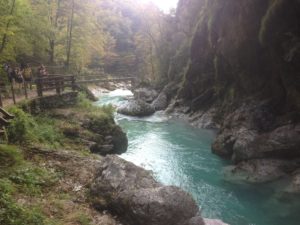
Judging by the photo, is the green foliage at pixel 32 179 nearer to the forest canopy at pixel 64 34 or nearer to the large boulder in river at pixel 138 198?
the large boulder in river at pixel 138 198

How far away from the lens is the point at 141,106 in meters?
36.3

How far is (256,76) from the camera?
74.9 feet

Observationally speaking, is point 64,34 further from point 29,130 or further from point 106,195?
point 106,195

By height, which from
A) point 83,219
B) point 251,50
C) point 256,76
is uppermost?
point 251,50

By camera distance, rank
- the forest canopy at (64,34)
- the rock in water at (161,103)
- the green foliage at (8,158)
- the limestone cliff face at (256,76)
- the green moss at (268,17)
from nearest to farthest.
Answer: the green foliage at (8,158), the limestone cliff face at (256,76), the green moss at (268,17), the forest canopy at (64,34), the rock in water at (161,103)

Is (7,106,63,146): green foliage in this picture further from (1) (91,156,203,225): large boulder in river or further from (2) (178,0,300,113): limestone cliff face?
(2) (178,0,300,113): limestone cliff face

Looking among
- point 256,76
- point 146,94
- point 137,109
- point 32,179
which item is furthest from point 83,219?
point 146,94

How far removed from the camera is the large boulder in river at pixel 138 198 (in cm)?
811

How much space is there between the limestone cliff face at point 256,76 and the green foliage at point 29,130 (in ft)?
32.7

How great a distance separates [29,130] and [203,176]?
8898 millimetres

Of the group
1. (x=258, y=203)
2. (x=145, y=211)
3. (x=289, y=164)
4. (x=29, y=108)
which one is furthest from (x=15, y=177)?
(x=289, y=164)

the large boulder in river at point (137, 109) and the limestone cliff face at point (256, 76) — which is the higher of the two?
the limestone cliff face at point (256, 76)

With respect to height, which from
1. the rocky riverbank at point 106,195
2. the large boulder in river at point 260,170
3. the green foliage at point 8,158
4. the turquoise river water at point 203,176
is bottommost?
the turquoise river water at point 203,176

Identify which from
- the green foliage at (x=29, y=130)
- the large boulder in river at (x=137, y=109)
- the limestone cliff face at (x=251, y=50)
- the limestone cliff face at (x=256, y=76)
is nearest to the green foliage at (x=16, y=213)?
the green foliage at (x=29, y=130)
